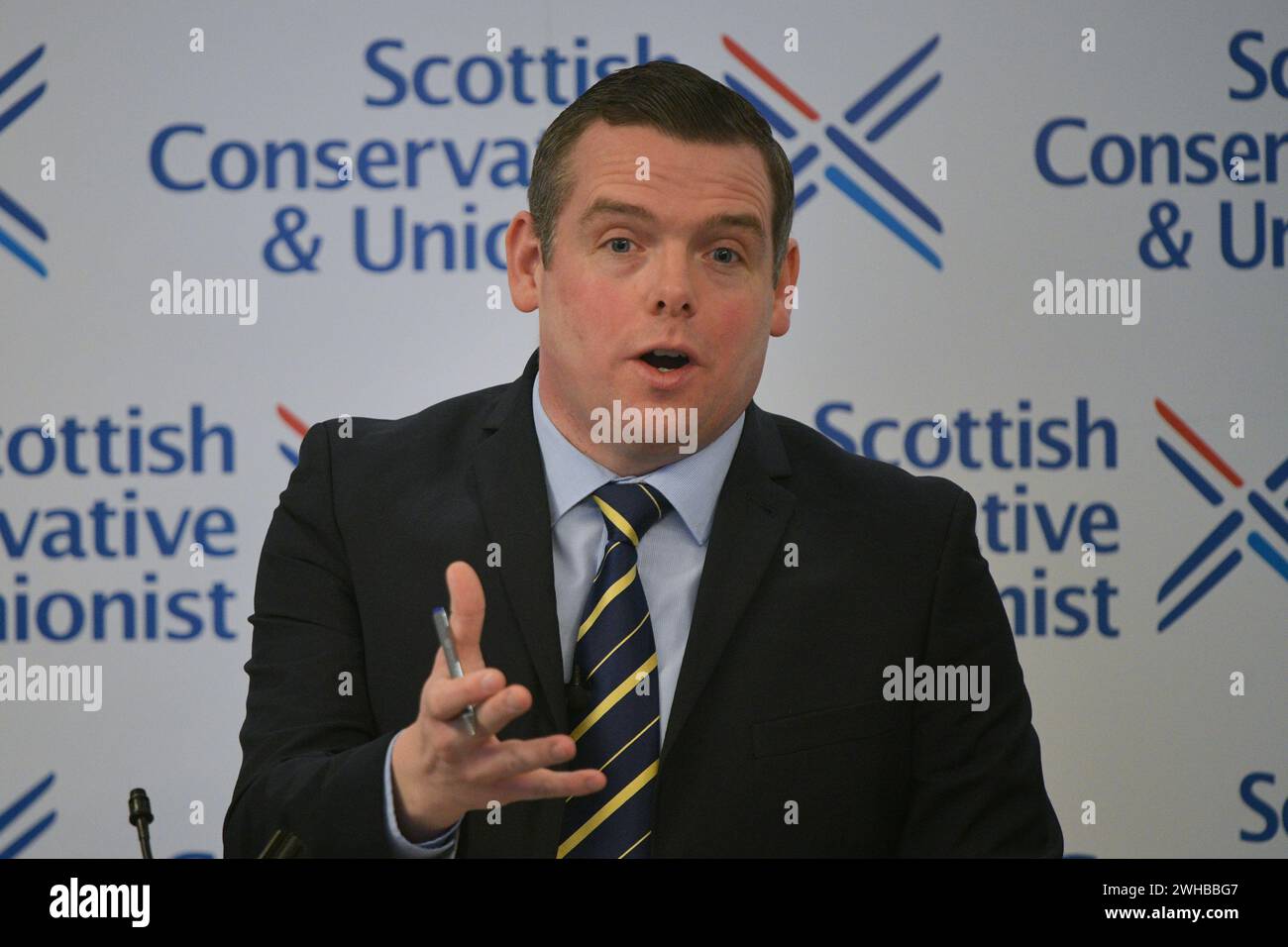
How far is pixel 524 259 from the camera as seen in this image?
2.00 metres

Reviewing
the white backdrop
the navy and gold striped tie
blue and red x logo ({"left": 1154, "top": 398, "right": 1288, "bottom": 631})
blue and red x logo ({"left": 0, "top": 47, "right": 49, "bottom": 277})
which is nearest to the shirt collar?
the navy and gold striped tie

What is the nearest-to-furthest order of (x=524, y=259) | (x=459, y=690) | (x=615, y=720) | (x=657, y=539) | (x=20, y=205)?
(x=459, y=690) → (x=615, y=720) → (x=657, y=539) → (x=524, y=259) → (x=20, y=205)

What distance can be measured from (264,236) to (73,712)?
3.48 feet

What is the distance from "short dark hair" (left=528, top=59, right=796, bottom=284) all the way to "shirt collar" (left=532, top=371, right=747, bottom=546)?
290 millimetres

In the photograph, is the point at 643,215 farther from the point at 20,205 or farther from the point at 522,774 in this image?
the point at 20,205

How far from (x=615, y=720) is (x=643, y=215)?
0.67m

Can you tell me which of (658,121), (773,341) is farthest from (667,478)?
(773,341)

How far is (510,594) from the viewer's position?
5.66 feet

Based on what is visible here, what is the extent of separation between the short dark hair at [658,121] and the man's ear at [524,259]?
20 millimetres

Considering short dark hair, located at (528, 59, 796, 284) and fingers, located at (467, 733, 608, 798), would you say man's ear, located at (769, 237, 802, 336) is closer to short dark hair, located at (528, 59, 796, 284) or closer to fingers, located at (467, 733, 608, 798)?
short dark hair, located at (528, 59, 796, 284)

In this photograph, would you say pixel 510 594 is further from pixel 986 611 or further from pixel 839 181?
pixel 839 181

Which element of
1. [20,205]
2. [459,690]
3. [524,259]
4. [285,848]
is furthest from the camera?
[20,205]

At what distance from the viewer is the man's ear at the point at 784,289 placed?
200 centimetres
